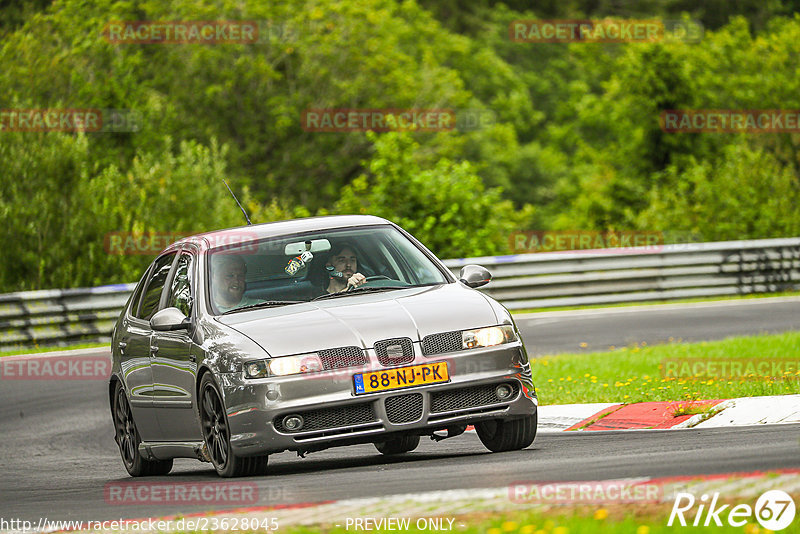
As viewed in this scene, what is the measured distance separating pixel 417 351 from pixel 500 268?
1506cm

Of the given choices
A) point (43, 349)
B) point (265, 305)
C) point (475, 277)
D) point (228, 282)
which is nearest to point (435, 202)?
point (43, 349)

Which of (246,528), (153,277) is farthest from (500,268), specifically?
(246,528)

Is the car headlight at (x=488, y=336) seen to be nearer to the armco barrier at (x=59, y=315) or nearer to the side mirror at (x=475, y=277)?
the side mirror at (x=475, y=277)

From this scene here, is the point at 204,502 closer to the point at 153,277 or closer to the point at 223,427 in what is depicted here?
the point at 223,427

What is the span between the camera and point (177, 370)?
964 cm

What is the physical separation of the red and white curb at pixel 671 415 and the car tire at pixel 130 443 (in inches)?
116

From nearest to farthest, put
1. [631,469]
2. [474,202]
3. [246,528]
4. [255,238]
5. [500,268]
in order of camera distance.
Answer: [246,528]
[631,469]
[255,238]
[500,268]
[474,202]

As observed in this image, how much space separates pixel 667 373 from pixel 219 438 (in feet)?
18.8

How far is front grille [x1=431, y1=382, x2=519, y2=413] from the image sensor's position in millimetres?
8820

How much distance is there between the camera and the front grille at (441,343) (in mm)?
8781

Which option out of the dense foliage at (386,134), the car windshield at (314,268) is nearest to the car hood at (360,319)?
the car windshield at (314,268)

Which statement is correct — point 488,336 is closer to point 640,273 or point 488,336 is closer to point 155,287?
point 155,287

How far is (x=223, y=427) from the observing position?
8.94 metres

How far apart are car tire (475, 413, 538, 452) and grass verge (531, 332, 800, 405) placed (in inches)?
98.6
